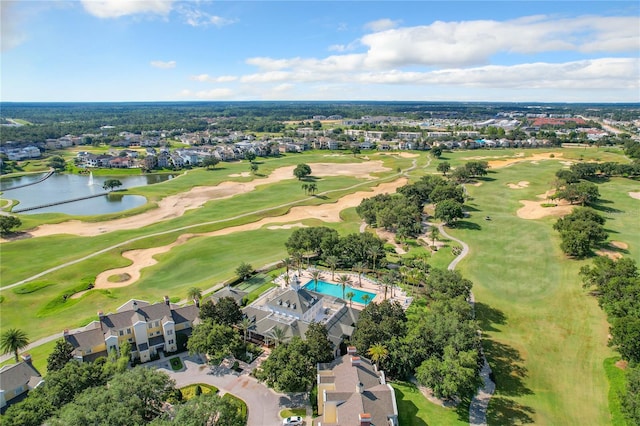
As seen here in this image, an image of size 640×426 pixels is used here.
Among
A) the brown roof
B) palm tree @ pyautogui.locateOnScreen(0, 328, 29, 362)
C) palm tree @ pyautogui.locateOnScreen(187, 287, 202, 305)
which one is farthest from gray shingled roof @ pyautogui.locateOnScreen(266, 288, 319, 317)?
palm tree @ pyautogui.locateOnScreen(0, 328, 29, 362)

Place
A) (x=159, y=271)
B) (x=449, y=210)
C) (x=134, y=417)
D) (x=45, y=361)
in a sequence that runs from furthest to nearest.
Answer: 1. (x=449, y=210)
2. (x=159, y=271)
3. (x=45, y=361)
4. (x=134, y=417)

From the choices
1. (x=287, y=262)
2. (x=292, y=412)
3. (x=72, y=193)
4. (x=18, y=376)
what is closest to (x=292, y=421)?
(x=292, y=412)

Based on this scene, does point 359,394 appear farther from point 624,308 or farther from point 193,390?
point 624,308

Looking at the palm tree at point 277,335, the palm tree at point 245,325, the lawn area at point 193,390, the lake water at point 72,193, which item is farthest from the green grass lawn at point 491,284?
the lawn area at point 193,390

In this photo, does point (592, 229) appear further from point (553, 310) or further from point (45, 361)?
point (45, 361)

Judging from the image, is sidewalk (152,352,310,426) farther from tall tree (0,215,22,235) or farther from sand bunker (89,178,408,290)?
tall tree (0,215,22,235)

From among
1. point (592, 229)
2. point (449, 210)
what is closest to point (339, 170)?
point (449, 210)

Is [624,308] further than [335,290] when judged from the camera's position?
No
